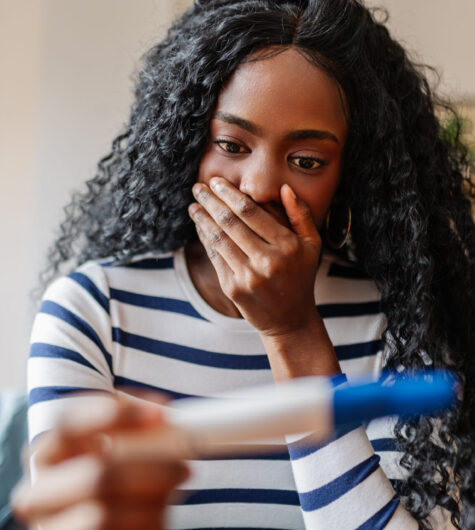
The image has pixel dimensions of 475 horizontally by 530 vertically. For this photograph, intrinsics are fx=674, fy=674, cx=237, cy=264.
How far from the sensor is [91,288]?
3.17ft

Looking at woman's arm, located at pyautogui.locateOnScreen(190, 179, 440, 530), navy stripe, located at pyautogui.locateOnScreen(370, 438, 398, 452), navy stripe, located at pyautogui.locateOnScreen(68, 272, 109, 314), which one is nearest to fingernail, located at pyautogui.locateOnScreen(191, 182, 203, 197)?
woman's arm, located at pyautogui.locateOnScreen(190, 179, 440, 530)

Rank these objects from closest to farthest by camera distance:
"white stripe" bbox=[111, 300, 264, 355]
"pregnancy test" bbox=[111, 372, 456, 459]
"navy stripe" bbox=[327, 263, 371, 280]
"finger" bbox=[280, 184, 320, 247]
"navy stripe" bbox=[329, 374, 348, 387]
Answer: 1. "pregnancy test" bbox=[111, 372, 456, 459]
2. "navy stripe" bbox=[329, 374, 348, 387]
3. "finger" bbox=[280, 184, 320, 247]
4. "white stripe" bbox=[111, 300, 264, 355]
5. "navy stripe" bbox=[327, 263, 371, 280]

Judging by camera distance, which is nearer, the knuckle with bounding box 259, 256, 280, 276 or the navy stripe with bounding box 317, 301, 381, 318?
the knuckle with bounding box 259, 256, 280, 276

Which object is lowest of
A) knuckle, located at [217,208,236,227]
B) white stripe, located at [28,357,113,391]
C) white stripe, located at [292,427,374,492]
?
white stripe, located at [292,427,374,492]

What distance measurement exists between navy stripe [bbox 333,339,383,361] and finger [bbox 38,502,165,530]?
0.65 metres

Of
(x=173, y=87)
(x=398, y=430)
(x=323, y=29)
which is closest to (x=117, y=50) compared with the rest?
(x=173, y=87)

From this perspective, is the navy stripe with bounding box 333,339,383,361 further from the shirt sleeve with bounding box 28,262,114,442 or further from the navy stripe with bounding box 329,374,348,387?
the shirt sleeve with bounding box 28,262,114,442

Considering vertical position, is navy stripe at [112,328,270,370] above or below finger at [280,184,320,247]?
below

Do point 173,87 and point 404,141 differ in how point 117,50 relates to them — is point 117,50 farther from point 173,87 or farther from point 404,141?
point 404,141

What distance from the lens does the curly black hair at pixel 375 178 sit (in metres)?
0.90

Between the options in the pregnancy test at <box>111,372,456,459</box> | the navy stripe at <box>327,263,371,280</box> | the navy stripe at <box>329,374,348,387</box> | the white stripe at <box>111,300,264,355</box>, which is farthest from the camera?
the navy stripe at <box>327,263,371,280</box>

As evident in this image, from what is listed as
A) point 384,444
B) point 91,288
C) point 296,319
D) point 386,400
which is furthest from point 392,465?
point 386,400

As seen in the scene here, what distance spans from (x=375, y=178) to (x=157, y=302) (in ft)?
1.20

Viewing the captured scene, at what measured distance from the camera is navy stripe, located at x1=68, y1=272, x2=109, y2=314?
0.96 meters
